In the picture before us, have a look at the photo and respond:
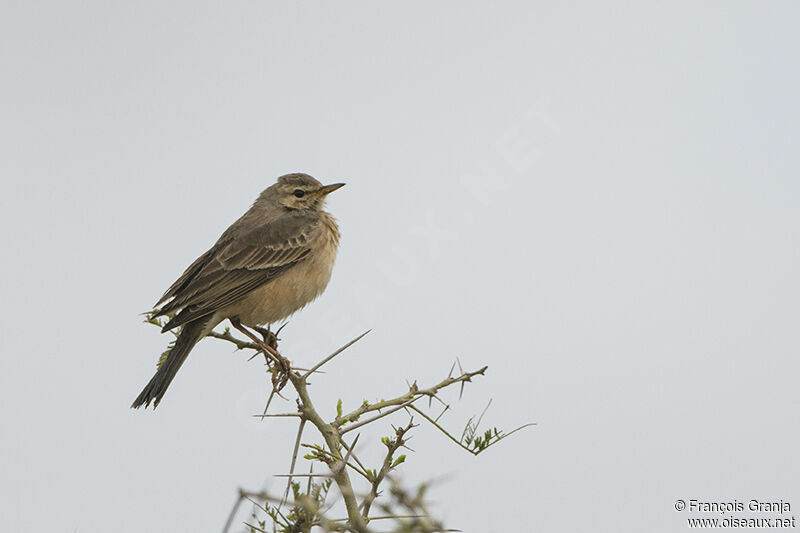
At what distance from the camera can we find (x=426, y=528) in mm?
2080

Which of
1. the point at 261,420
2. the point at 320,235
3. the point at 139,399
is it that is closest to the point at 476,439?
the point at 261,420

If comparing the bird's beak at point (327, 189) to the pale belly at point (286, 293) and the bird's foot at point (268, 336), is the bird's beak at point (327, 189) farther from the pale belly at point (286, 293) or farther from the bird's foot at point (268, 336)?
the bird's foot at point (268, 336)

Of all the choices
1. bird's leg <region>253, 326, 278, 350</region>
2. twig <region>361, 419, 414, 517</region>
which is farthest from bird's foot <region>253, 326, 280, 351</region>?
twig <region>361, 419, 414, 517</region>

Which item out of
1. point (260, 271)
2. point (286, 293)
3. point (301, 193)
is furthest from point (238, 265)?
point (301, 193)

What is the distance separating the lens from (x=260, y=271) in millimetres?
8148

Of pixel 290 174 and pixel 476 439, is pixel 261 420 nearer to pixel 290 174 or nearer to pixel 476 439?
pixel 476 439

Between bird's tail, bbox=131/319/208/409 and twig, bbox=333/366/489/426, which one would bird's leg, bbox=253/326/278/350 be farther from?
twig, bbox=333/366/489/426

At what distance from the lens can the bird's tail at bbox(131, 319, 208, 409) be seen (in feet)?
21.8

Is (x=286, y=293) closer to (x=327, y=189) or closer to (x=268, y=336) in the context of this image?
(x=268, y=336)

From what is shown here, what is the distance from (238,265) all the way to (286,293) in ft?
1.72

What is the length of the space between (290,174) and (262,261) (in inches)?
64.2

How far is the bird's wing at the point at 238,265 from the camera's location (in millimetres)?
7465

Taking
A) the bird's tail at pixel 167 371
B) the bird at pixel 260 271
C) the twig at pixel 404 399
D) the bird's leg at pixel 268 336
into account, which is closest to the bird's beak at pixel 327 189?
the bird at pixel 260 271

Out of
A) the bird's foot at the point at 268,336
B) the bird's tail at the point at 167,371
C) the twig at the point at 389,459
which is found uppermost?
the bird's foot at the point at 268,336
